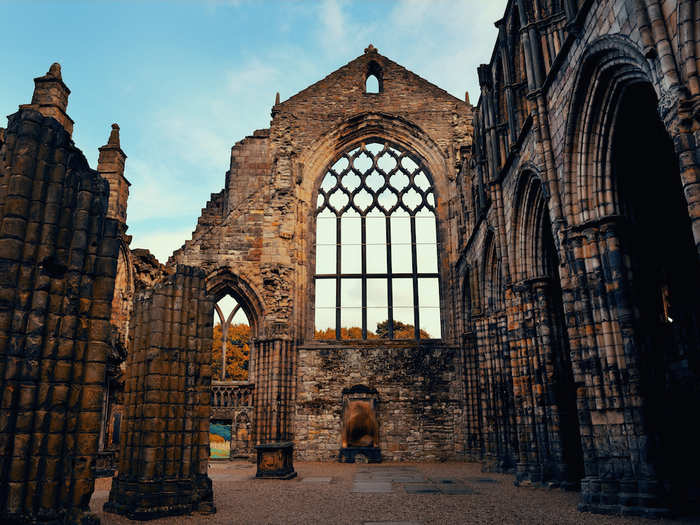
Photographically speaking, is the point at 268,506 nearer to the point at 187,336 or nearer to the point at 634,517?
the point at 187,336

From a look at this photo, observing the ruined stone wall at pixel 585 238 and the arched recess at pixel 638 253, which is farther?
the arched recess at pixel 638 253

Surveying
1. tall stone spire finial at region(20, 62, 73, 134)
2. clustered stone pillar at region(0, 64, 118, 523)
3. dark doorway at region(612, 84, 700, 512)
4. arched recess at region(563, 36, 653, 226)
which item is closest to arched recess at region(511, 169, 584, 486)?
arched recess at region(563, 36, 653, 226)

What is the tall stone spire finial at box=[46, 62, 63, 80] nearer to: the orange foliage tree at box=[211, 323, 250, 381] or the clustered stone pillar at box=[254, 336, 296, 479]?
the clustered stone pillar at box=[254, 336, 296, 479]

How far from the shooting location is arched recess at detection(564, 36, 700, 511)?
5.71 m

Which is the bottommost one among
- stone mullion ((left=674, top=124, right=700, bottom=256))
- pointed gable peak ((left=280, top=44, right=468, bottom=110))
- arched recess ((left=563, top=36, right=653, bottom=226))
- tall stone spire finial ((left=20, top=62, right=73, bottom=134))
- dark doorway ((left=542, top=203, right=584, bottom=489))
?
dark doorway ((left=542, top=203, right=584, bottom=489))

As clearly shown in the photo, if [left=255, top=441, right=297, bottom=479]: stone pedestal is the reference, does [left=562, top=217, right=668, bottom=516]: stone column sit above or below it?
above

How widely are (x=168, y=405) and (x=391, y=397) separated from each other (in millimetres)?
9987

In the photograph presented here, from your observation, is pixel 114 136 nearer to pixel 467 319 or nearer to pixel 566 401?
pixel 467 319

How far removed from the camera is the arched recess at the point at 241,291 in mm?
16281

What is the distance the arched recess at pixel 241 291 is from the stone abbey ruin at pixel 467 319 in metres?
0.07

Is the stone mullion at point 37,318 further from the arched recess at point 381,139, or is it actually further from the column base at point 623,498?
the arched recess at point 381,139

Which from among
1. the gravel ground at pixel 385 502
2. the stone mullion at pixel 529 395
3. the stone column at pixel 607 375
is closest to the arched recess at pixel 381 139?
the stone mullion at pixel 529 395

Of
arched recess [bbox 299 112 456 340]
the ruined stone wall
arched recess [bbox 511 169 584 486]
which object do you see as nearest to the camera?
the ruined stone wall

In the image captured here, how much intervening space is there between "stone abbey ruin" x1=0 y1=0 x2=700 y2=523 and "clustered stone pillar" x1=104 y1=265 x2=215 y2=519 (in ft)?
0.10
